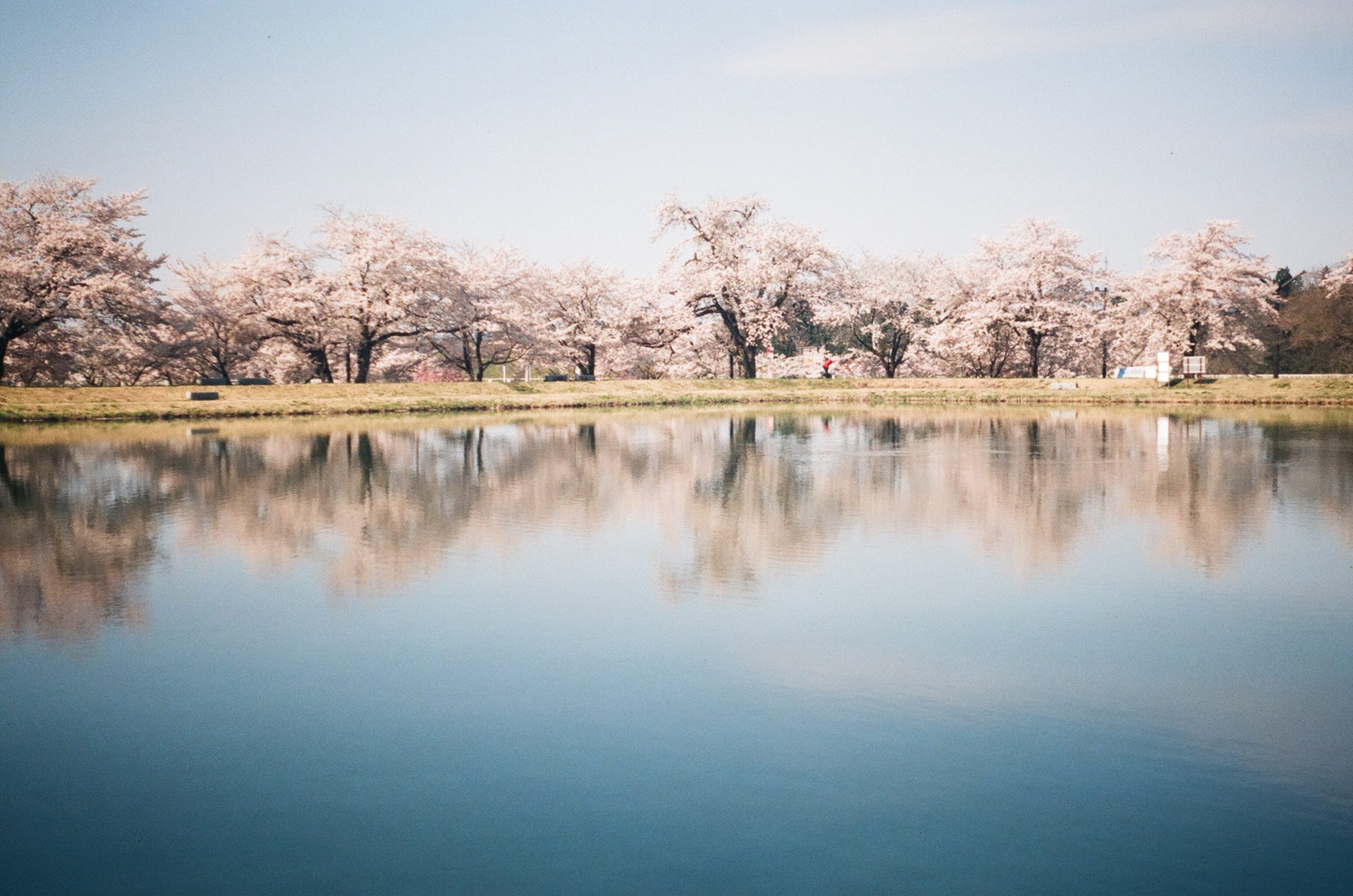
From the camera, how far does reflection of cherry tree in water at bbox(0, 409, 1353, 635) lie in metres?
10.5

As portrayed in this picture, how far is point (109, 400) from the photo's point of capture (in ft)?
119

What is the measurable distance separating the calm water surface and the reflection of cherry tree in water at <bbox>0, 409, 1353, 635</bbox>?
0.12 metres

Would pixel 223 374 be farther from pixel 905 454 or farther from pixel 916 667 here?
pixel 916 667

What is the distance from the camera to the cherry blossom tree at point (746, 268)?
5112cm

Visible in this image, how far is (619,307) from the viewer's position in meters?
62.3

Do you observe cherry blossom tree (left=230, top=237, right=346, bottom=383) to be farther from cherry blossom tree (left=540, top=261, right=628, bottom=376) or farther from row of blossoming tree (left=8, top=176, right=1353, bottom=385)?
cherry blossom tree (left=540, top=261, right=628, bottom=376)

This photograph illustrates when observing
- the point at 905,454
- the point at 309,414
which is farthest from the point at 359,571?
the point at 309,414

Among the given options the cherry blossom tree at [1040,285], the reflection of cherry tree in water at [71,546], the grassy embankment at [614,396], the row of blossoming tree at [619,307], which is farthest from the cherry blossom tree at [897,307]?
the reflection of cherry tree in water at [71,546]

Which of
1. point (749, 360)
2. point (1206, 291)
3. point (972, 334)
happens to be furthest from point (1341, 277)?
point (749, 360)

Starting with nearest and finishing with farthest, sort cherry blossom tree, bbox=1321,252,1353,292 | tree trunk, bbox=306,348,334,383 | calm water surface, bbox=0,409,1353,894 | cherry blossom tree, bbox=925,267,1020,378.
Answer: calm water surface, bbox=0,409,1353,894, tree trunk, bbox=306,348,334,383, cherry blossom tree, bbox=1321,252,1353,292, cherry blossom tree, bbox=925,267,1020,378

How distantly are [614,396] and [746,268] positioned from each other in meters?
11.6

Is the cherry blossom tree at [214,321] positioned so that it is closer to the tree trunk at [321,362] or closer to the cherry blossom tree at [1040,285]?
the tree trunk at [321,362]

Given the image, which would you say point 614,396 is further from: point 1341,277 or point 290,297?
point 1341,277

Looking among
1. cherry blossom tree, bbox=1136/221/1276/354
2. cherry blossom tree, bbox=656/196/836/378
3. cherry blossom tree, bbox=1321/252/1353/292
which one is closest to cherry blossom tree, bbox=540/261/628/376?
cherry blossom tree, bbox=656/196/836/378
